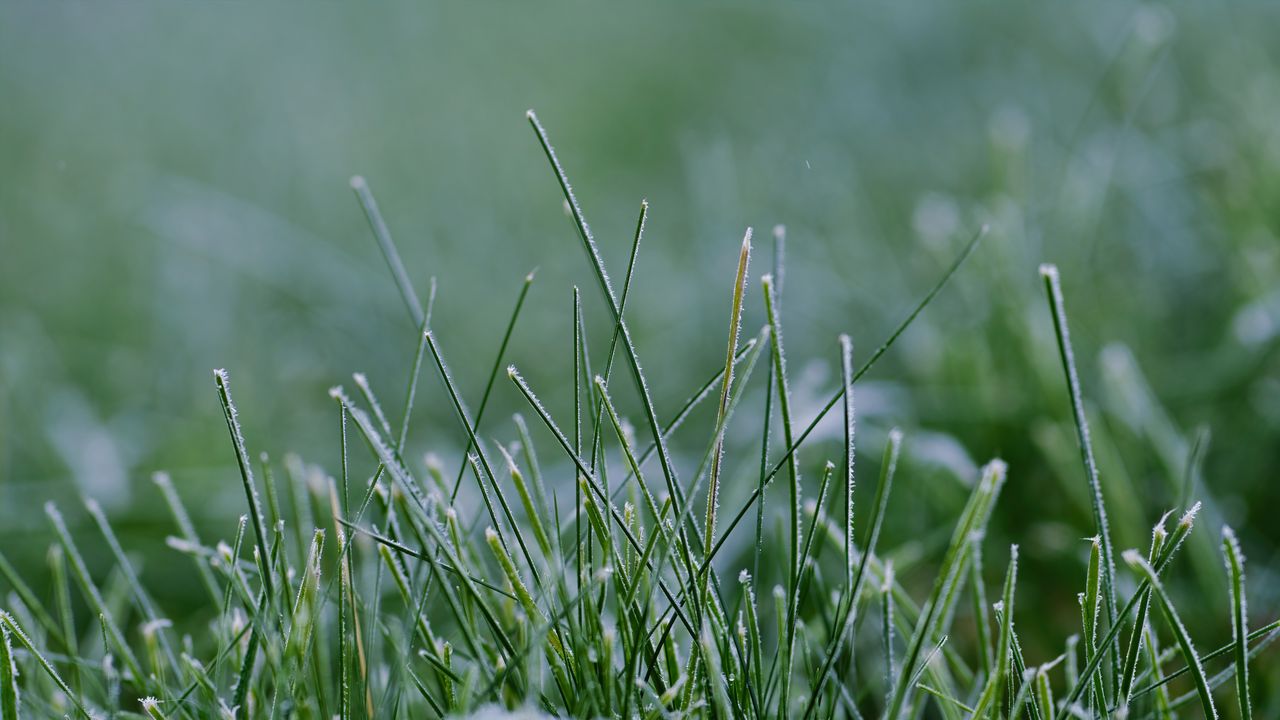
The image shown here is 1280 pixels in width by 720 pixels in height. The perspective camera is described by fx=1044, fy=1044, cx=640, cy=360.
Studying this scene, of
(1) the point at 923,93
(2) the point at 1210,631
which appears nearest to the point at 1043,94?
(1) the point at 923,93

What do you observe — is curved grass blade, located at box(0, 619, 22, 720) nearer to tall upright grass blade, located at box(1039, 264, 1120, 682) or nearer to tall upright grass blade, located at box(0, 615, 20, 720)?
tall upright grass blade, located at box(0, 615, 20, 720)

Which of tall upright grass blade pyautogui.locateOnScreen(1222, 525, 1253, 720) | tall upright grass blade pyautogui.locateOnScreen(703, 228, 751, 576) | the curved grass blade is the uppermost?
tall upright grass blade pyautogui.locateOnScreen(703, 228, 751, 576)

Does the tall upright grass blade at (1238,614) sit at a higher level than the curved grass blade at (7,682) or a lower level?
higher

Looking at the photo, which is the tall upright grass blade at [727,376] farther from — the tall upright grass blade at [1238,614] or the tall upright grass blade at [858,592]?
the tall upright grass blade at [1238,614]

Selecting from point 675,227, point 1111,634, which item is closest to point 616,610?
point 1111,634

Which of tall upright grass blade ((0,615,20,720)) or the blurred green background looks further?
the blurred green background

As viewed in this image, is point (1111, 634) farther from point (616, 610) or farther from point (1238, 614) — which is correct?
point (616, 610)

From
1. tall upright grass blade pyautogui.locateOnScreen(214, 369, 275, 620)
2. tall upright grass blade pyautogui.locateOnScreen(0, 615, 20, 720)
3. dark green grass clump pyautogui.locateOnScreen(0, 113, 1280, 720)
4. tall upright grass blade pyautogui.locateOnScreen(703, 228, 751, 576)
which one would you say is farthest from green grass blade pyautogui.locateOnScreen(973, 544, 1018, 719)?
tall upright grass blade pyautogui.locateOnScreen(0, 615, 20, 720)

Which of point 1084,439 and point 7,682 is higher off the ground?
point 1084,439

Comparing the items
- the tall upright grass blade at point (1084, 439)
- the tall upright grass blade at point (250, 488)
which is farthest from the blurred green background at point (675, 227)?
the tall upright grass blade at point (250, 488)
